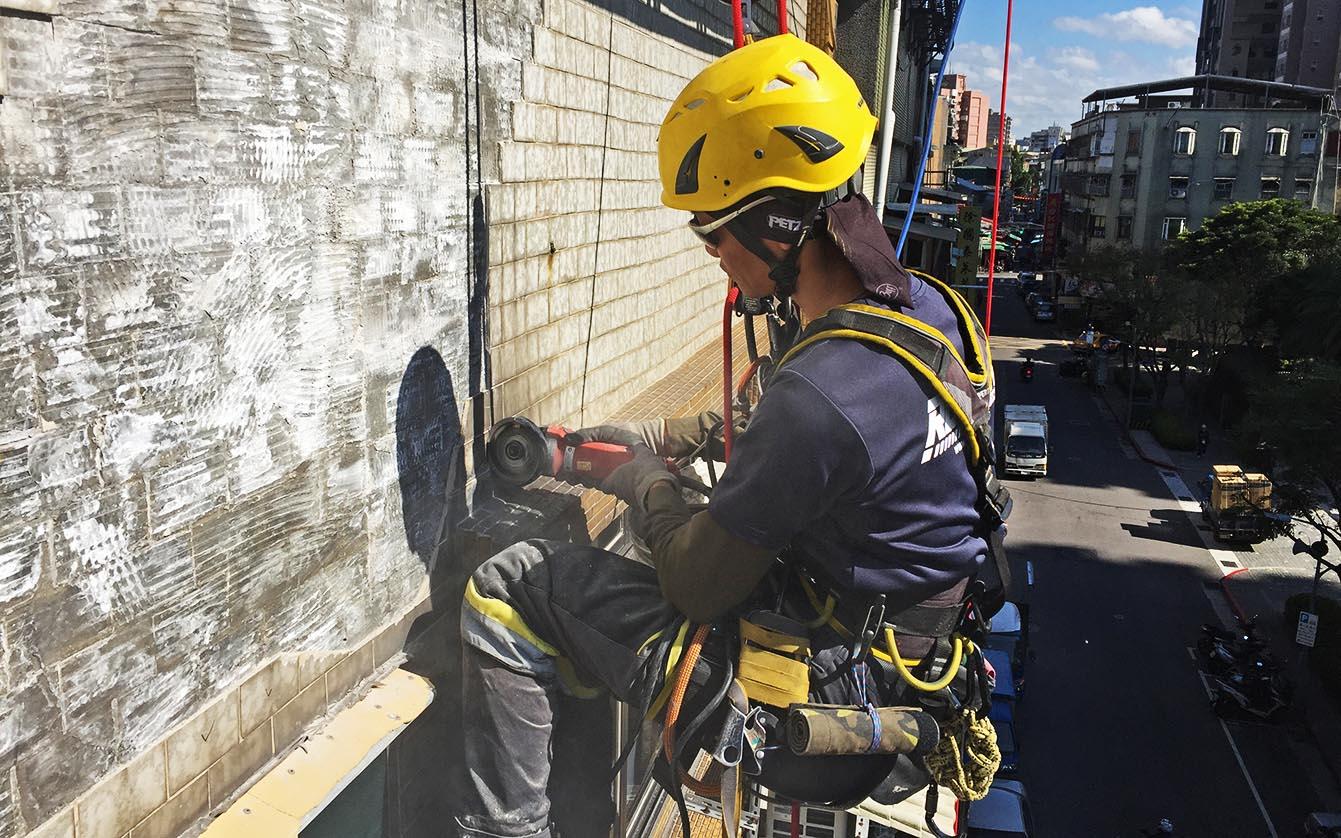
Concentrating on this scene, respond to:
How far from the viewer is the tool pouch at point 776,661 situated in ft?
11.3

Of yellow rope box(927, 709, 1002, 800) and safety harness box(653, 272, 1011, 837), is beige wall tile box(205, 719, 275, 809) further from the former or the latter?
yellow rope box(927, 709, 1002, 800)

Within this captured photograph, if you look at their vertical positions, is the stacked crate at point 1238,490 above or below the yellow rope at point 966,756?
below

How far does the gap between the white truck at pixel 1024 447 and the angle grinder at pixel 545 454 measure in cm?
3097

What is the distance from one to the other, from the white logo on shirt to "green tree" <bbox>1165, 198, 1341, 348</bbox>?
39690 mm

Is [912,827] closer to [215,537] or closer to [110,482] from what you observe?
[215,537]

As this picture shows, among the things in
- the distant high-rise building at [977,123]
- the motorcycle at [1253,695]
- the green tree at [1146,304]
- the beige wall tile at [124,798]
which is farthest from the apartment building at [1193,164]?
the distant high-rise building at [977,123]

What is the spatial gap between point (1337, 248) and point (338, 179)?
44.3 meters

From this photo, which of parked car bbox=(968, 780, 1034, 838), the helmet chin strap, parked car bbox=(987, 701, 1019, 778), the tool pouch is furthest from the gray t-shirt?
parked car bbox=(987, 701, 1019, 778)

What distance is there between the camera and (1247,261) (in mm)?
44500

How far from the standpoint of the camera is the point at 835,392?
3016mm

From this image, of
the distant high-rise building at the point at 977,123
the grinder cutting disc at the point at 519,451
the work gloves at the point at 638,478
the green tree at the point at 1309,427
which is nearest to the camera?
the work gloves at the point at 638,478

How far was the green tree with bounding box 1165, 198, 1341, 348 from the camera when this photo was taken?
3862 centimetres

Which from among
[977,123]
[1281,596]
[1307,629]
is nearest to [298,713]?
[1307,629]

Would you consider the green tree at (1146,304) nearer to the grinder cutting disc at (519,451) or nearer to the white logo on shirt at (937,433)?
the grinder cutting disc at (519,451)
